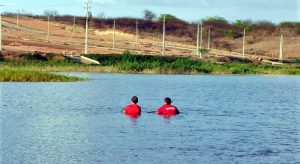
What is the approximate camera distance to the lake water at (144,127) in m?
24.8

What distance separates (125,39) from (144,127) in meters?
111

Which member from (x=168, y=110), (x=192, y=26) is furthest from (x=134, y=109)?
(x=192, y=26)

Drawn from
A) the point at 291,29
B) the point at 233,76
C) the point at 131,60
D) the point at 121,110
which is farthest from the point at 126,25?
the point at 121,110

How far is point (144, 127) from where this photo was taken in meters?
32.2

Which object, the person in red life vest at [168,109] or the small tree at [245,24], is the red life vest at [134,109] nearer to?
the person in red life vest at [168,109]

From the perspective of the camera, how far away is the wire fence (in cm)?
11588

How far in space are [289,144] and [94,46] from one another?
92.5 meters

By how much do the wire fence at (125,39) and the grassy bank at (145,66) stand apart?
52.6 ft

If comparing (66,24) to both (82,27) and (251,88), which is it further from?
(251,88)

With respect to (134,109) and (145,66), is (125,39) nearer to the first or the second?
(145,66)

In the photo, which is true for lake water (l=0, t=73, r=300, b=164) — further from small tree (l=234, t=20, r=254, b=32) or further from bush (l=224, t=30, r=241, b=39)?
small tree (l=234, t=20, r=254, b=32)

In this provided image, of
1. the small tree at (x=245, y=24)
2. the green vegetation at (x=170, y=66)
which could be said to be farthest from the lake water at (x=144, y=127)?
the small tree at (x=245, y=24)

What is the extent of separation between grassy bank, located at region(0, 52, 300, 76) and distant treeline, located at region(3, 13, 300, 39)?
60.9m

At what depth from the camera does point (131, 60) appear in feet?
296
